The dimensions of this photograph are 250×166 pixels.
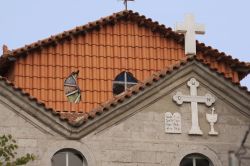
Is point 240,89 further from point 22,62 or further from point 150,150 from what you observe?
point 22,62

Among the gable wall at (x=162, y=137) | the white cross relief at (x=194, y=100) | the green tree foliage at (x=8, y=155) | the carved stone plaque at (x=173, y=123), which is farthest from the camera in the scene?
the white cross relief at (x=194, y=100)

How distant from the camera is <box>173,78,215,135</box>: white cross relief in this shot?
28047mm

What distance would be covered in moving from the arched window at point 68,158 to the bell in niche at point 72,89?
9.64 m

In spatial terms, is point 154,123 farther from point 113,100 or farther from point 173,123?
point 113,100

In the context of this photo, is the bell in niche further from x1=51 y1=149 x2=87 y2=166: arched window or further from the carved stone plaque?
x1=51 y1=149 x2=87 y2=166: arched window

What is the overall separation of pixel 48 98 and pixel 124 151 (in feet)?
31.3

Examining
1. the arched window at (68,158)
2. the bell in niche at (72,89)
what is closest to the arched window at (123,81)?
the bell in niche at (72,89)

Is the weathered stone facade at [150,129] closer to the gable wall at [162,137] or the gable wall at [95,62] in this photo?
the gable wall at [162,137]

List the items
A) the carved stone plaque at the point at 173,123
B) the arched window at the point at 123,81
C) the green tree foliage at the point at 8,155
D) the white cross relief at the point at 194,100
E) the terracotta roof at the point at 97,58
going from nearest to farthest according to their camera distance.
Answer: the green tree foliage at the point at 8,155 < the carved stone plaque at the point at 173,123 < the white cross relief at the point at 194,100 < the terracotta roof at the point at 97,58 < the arched window at the point at 123,81

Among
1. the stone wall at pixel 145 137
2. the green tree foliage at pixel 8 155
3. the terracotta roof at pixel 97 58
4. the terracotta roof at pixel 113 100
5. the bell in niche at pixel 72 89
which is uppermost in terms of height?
the terracotta roof at pixel 97 58

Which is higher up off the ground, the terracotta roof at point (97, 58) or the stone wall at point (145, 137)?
the terracotta roof at point (97, 58)

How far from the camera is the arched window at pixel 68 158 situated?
27.0 meters

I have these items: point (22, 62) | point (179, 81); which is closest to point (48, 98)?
point (22, 62)

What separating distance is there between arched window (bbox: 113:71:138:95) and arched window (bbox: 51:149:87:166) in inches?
414
